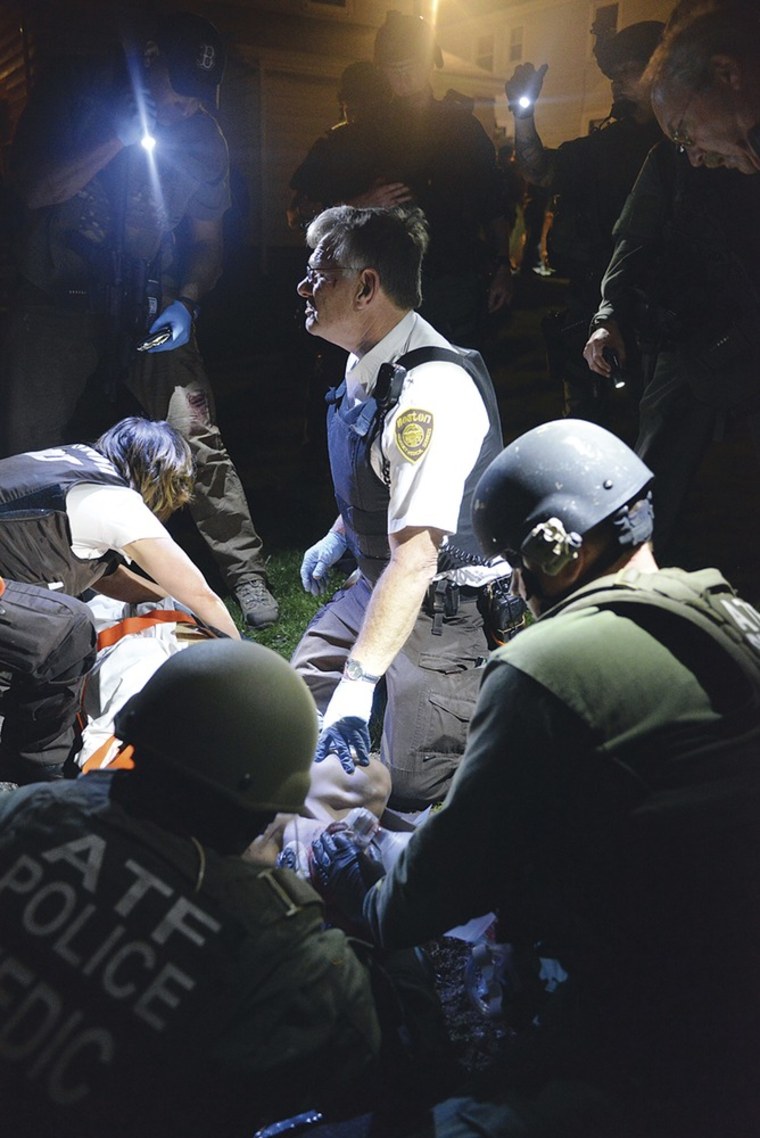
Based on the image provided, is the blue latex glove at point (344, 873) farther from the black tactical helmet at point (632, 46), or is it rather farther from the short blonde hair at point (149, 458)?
the black tactical helmet at point (632, 46)

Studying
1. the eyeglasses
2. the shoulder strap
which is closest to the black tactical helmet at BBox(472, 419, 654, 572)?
the shoulder strap

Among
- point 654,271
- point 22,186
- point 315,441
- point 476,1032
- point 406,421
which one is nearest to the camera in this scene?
point 476,1032

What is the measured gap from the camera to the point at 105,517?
344cm

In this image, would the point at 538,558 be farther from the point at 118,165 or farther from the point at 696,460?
the point at 118,165

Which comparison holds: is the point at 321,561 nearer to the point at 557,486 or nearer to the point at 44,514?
the point at 44,514

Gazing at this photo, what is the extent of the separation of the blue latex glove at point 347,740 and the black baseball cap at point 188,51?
10.5ft

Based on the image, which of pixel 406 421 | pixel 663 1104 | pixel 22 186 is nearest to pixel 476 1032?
pixel 663 1104

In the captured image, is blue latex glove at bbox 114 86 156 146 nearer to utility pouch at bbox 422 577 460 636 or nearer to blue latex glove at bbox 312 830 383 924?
utility pouch at bbox 422 577 460 636

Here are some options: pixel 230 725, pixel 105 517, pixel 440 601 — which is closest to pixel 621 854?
pixel 230 725

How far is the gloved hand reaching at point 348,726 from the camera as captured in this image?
2.94m

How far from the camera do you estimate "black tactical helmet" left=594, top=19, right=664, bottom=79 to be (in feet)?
16.9

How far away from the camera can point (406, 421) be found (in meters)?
3.14

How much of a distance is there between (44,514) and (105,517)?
0.20 metres

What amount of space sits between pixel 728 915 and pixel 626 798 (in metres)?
0.26
